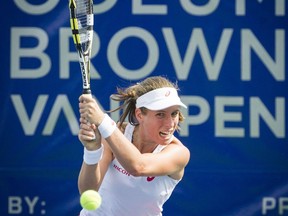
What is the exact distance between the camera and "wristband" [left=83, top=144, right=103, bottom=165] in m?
3.79

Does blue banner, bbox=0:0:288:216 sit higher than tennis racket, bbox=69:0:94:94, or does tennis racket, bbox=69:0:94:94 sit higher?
tennis racket, bbox=69:0:94:94

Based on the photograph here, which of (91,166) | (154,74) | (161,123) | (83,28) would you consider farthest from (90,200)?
(154,74)

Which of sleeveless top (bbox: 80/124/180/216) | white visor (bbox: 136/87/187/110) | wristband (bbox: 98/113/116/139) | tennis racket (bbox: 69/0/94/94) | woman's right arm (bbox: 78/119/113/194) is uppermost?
tennis racket (bbox: 69/0/94/94)

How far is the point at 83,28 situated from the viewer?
403cm

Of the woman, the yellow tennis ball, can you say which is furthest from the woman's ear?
the yellow tennis ball

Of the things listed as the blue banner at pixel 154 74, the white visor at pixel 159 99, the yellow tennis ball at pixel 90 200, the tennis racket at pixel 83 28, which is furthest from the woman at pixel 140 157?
the blue banner at pixel 154 74

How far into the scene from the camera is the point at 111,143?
12.1 feet

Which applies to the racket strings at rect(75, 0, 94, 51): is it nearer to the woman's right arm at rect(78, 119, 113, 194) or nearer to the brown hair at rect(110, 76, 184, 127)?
the brown hair at rect(110, 76, 184, 127)

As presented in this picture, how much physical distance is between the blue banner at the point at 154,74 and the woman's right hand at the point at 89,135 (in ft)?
7.35

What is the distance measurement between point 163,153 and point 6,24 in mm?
2423

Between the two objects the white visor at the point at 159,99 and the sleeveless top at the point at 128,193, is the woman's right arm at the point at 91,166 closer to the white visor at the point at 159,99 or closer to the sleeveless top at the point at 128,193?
the sleeveless top at the point at 128,193

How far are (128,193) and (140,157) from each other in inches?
12.5

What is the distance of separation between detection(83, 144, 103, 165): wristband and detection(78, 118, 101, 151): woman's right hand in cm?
2

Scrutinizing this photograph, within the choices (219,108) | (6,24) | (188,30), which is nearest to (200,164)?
(219,108)
